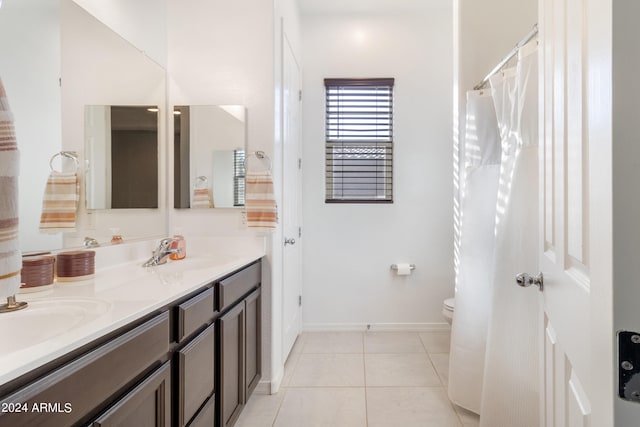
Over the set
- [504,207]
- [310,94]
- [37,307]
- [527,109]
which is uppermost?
[310,94]

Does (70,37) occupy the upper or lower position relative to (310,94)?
lower

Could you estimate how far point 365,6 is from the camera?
9.30 feet

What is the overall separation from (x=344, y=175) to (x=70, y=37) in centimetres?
212

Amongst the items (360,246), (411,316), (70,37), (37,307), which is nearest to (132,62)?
(70,37)

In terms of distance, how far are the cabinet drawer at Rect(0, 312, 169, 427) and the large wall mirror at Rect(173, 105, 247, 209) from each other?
115cm

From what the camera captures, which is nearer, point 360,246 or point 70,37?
point 70,37

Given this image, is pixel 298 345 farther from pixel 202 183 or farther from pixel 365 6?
pixel 365 6

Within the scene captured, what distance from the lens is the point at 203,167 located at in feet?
6.79

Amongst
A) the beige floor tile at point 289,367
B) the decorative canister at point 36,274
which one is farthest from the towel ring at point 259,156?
the beige floor tile at point 289,367

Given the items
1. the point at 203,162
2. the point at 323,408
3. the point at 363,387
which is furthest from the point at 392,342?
the point at 203,162

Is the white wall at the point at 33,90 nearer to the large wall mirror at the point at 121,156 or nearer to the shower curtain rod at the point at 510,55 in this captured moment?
the large wall mirror at the point at 121,156

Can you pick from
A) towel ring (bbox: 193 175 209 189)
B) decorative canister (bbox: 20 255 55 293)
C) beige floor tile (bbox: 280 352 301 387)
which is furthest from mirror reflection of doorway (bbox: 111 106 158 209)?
beige floor tile (bbox: 280 352 301 387)

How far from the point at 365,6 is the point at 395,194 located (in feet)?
5.58

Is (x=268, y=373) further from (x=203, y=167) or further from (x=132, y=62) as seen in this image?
(x=132, y=62)
